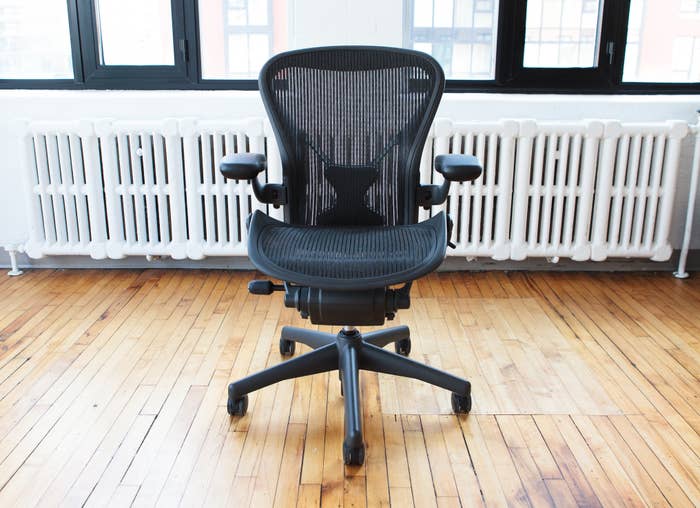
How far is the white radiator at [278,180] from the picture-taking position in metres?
3.03

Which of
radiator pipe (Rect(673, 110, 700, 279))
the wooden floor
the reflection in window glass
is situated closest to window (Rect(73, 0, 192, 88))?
the wooden floor

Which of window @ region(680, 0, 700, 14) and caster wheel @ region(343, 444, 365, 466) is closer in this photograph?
caster wheel @ region(343, 444, 365, 466)

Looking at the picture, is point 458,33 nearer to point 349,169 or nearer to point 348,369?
point 349,169

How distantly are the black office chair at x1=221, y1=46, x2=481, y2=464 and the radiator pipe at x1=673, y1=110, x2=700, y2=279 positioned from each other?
66.2 inches

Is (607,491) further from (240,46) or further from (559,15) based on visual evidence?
(240,46)

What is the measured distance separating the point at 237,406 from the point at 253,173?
0.70 m

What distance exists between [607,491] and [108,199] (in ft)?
7.98

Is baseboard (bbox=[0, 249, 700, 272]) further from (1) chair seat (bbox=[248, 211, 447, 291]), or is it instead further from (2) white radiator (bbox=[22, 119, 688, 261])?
(1) chair seat (bbox=[248, 211, 447, 291])

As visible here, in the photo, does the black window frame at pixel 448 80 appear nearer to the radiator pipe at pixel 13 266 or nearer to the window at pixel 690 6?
the window at pixel 690 6

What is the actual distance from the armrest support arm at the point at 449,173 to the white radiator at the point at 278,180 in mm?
994

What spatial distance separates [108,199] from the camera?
3119 millimetres

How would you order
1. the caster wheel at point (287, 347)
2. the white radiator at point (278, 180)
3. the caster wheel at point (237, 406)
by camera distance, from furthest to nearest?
the white radiator at point (278, 180) < the caster wheel at point (287, 347) < the caster wheel at point (237, 406)

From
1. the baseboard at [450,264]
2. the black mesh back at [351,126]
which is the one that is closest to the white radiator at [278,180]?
the baseboard at [450,264]

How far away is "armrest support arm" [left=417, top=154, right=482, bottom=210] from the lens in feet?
6.20
